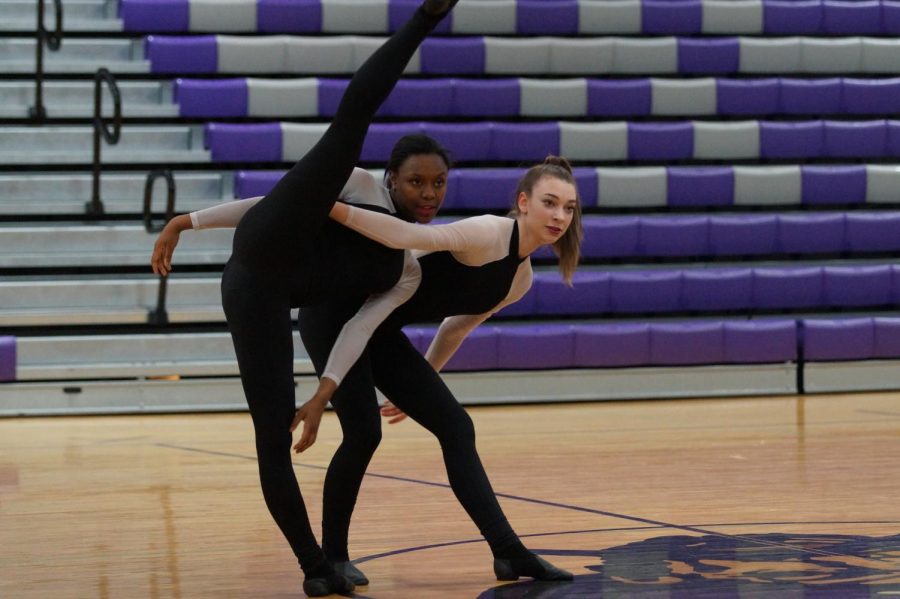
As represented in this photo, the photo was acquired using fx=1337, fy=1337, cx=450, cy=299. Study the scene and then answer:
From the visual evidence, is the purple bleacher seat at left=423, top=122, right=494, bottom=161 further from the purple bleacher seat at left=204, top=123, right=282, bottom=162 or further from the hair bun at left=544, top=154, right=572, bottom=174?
the hair bun at left=544, top=154, right=572, bottom=174

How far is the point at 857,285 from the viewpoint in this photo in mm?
7191

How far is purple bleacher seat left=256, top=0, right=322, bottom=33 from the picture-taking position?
7.60 metres

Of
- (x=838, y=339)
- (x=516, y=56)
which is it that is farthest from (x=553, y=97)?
(x=838, y=339)

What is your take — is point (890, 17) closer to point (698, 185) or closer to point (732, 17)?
point (732, 17)

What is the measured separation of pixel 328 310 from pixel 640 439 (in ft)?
8.97

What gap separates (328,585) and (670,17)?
19.8 feet

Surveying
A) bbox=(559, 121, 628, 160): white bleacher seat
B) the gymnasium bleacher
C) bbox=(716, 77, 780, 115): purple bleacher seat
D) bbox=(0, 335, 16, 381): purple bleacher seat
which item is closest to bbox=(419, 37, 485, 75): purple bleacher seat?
the gymnasium bleacher

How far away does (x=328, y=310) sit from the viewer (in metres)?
2.75

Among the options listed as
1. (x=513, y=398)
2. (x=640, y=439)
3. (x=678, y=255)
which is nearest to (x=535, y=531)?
(x=640, y=439)

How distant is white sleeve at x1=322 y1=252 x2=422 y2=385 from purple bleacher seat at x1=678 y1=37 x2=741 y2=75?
5424 mm

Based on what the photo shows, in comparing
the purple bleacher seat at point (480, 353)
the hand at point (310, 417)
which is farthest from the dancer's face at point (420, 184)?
the purple bleacher seat at point (480, 353)

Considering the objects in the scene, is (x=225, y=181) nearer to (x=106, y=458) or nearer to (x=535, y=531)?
(x=106, y=458)

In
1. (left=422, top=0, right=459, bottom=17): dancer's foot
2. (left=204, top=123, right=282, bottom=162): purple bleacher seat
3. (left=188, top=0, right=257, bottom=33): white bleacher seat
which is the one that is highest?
(left=188, top=0, right=257, bottom=33): white bleacher seat

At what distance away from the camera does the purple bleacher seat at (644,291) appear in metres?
6.91
